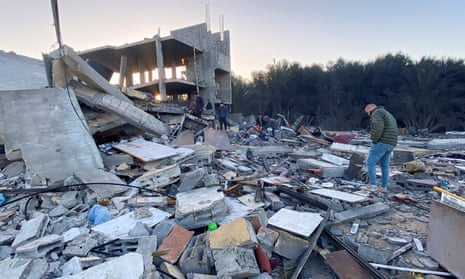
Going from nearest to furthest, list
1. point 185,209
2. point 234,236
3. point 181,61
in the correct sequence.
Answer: point 234,236, point 185,209, point 181,61

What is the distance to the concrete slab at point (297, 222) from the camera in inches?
95.6

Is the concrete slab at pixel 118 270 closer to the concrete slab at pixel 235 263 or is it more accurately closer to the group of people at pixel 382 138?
the concrete slab at pixel 235 263

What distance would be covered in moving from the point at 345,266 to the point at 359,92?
18.4 metres

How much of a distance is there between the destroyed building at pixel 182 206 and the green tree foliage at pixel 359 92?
9831 millimetres

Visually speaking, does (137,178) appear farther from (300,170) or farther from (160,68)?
(160,68)

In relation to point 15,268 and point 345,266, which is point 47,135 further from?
point 345,266

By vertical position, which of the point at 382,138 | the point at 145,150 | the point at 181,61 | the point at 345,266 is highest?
the point at 181,61

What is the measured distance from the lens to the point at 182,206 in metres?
2.80

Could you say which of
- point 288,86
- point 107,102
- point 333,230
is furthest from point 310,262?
point 288,86

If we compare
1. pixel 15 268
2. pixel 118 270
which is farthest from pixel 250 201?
pixel 15 268

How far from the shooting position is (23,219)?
3.03 metres

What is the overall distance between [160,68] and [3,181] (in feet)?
35.6

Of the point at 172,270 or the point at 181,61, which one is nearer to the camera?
the point at 172,270

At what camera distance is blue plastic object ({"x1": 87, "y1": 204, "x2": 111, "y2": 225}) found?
2873mm
